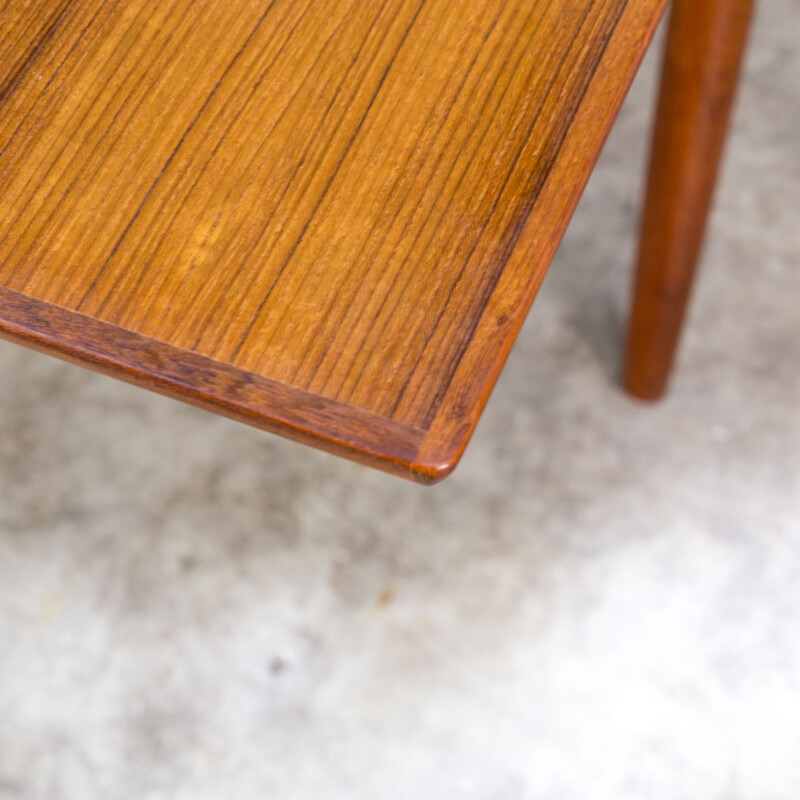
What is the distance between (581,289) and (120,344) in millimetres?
673

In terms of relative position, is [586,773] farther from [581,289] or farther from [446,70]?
[446,70]

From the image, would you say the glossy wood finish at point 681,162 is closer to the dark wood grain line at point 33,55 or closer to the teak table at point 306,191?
the teak table at point 306,191

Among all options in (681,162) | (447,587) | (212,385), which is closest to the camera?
(212,385)

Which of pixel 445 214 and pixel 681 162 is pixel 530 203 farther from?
pixel 681 162

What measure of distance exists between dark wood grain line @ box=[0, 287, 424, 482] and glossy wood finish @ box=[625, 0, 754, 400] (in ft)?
1.33

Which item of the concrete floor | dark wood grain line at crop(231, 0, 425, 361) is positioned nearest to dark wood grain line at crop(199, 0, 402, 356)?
dark wood grain line at crop(231, 0, 425, 361)

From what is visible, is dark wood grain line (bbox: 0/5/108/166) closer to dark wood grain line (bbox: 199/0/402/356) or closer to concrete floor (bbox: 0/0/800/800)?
dark wood grain line (bbox: 199/0/402/356)

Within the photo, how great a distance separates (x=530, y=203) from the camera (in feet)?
1.28

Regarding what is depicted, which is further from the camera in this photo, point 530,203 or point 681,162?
point 681,162

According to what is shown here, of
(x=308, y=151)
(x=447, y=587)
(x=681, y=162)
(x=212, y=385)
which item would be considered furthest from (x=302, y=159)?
(x=447, y=587)

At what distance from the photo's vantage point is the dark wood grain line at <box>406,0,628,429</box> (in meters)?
0.36

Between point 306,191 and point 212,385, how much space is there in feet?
0.30

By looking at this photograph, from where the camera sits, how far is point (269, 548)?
0.87 metres

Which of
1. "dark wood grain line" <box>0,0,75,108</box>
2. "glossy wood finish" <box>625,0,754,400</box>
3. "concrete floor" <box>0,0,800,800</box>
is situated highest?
"dark wood grain line" <box>0,0,75,108</box>
